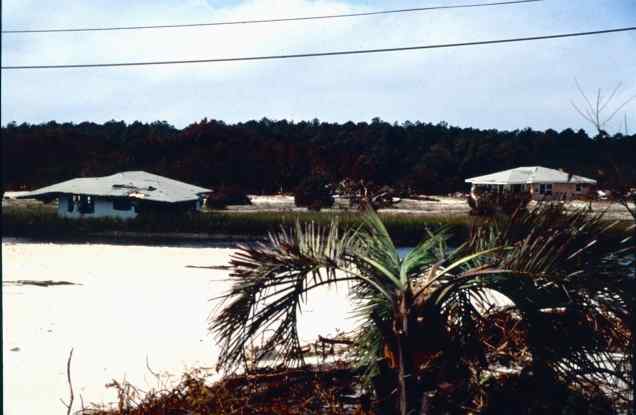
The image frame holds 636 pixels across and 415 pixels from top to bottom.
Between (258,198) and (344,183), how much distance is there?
26.6ft

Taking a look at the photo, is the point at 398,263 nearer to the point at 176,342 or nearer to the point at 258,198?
the point at 176,342

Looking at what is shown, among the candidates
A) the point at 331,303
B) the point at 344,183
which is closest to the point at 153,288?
the point at 331,303

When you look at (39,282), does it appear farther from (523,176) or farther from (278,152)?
(523,176)

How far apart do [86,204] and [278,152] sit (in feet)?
30.4

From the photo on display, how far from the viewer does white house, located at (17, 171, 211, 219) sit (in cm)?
2578

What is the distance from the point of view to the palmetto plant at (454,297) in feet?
12.1

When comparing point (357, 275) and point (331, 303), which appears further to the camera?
point (331, 303)

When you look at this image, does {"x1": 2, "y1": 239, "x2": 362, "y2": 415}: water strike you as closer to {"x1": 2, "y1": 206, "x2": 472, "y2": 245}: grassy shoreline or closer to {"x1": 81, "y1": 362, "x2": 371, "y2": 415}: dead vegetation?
{"x1": 81, "y1": 362, "x2": 371, "y2": 415}: dead vegetation

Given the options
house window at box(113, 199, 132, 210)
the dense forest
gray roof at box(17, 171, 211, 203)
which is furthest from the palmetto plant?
house window at box(113, 199, 132, 210)

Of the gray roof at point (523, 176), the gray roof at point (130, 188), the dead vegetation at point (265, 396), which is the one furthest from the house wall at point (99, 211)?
the dead vegetation at point (265, 396)

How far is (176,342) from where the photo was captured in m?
8.45

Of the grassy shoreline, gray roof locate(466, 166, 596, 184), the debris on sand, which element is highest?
gray roof locate(466, 166, 596, 184)

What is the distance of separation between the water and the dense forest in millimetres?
3542

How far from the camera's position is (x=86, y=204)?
88.5ft
